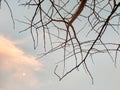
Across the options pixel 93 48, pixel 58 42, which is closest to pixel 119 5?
pixel 93 48

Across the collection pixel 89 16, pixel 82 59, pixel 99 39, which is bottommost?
pixel 82 59

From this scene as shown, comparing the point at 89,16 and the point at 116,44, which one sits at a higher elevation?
the point at 89,16

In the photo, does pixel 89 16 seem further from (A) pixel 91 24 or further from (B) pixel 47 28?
(B) pixel 47 28

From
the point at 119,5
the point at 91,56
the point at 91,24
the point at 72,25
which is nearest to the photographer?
the point at 119,5

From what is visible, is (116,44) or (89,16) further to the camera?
(89,16)

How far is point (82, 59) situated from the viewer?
222 cm

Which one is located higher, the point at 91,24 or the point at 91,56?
the point at 91,24

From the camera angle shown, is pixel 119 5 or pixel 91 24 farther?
pixel 91 24

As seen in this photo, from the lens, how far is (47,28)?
90.9 inches

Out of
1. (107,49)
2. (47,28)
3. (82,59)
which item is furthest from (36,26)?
(107,49)

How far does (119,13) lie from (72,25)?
410 mm

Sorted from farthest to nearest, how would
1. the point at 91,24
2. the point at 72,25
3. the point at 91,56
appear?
the point at 91,24 → the point at 91,56 → the point at 72,25

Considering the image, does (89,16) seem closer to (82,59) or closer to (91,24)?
(91,24)

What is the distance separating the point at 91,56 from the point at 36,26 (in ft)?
1.66
